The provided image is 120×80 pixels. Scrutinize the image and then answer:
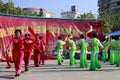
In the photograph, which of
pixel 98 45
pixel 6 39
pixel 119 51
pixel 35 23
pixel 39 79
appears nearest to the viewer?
pixel 39 79

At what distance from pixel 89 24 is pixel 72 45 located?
394 inches

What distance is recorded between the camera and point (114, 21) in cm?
6197

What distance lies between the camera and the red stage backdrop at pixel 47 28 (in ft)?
88.7

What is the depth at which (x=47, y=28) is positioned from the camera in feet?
97.9

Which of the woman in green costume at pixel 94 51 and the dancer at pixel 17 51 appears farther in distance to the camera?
the woman in green costume at pixel 94 51

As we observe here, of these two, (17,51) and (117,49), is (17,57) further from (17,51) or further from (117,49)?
(117,49)

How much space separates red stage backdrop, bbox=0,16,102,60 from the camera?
27031mm

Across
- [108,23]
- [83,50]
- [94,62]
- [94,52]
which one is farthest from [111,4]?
Result: [94,62]

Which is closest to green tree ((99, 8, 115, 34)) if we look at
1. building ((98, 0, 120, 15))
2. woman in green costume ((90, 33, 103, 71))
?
woman in green costume ((90, 33, 103, 71))

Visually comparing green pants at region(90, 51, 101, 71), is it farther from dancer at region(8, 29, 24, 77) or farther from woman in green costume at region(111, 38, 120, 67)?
dancer at region(8, 29, 24, 77)

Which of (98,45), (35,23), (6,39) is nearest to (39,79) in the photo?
(98,45)

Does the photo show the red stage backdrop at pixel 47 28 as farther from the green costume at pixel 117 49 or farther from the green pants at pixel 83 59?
the green costume at pixel 117 49

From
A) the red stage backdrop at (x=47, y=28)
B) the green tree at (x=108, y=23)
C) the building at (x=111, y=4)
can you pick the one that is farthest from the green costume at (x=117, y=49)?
the building at (x=111, y=4)

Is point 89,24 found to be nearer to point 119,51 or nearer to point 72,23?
point 72,23
